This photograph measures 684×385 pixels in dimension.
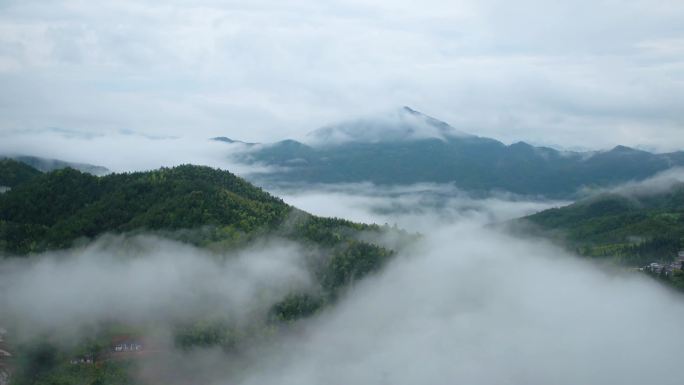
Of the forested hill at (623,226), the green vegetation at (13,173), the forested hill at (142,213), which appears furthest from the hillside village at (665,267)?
the green vegetation at (13,173)

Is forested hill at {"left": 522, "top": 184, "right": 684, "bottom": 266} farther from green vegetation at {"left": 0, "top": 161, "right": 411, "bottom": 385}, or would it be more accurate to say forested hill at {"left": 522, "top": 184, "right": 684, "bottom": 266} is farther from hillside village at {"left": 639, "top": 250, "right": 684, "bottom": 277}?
green vegetation at {"left": 0, "top": 161, "right": 411, "bottom": 385}

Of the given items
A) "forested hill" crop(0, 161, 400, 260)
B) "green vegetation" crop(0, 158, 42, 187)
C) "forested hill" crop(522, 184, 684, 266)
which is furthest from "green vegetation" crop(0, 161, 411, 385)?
"forested hill" crop(522, 184, 684, 266)

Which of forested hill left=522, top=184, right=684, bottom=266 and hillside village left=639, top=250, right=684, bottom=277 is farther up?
forested hill left=522, top=184, right=684, bottom=266

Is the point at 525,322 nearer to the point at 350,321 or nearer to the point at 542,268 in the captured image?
the point at 350,321

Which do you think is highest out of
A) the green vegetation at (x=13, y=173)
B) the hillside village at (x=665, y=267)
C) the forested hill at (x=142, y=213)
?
the green vegetation at (x=13, y=173)

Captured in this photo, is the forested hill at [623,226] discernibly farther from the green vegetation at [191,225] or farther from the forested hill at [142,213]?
the forested hill at [142,213]

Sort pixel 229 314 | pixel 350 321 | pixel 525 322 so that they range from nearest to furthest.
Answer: pixel 229 314, pixel 350 321, pixel 525 322

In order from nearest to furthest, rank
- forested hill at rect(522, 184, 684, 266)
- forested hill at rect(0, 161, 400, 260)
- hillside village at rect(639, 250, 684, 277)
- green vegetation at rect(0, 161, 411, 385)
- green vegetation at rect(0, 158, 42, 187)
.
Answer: green vegetation at rect(0, 161, 411, 385) < forested hill at rect(0, 161, 400, 260) < green vegetation at rect(0, 158, 42, 187) < hillside village at rect(639, 250, 684, 277) < forested hill at rect(522, 184, 684, 266)

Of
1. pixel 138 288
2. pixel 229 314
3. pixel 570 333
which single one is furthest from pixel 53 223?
pixel 570 333

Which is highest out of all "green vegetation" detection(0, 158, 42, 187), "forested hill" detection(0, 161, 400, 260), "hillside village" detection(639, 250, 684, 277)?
"green vegetation" detection(0, 158, 42, 187)
